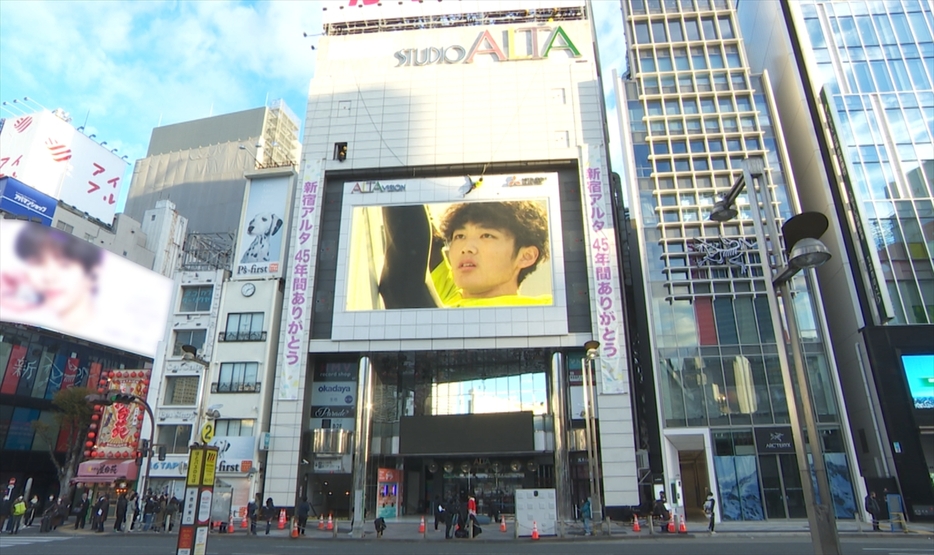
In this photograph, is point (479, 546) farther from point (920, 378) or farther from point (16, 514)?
point (920, 378)

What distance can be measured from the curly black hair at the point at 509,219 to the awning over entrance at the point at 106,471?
26.7 meters

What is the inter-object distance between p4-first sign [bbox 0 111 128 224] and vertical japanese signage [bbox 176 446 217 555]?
5441cm

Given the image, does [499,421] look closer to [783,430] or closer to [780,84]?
[783,430]

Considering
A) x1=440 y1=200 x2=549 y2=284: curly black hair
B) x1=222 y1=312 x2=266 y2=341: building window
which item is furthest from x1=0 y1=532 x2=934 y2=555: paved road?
x1=440 y1=200 x2=549 y2=284: curly black hair

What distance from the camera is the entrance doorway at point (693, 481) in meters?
41.6

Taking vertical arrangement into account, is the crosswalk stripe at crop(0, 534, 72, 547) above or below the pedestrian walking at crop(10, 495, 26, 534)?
below

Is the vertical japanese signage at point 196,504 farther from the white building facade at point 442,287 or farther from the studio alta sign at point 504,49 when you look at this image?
the studio alta sign at point 504,49

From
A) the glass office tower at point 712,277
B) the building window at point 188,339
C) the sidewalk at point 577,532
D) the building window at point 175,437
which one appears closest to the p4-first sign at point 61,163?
the building window at point 188,339

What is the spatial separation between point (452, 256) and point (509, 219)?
4870 mm

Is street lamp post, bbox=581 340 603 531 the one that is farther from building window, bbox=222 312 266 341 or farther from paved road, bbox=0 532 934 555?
building window, bbox=222 312 266 341

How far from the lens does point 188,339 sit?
145 ft

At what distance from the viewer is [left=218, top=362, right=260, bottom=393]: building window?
41406mm

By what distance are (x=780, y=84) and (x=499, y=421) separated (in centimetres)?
3399

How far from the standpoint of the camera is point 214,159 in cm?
7550
